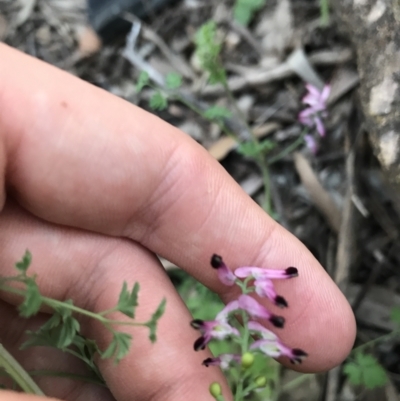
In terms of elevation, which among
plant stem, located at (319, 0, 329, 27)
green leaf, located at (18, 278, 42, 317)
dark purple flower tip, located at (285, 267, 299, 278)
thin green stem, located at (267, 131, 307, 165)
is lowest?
green leaf, located at (18, 278, 42, 317)

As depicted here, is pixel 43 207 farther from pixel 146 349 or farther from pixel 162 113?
pixel 162 113

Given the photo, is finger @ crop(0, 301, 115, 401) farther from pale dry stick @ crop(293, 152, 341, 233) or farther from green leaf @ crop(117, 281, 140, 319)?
pale dry stick @ crop(293, 152, 341, 233)

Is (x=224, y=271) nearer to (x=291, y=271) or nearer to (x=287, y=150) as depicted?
(x=291, y=271)

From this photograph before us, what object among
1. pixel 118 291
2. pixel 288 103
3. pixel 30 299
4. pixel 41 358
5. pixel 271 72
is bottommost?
pixel 41 358


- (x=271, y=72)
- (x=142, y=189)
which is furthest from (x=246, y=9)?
(x=142, y=189)

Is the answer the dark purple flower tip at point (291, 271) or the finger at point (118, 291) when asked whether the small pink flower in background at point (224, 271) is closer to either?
the dark purple flower tip at point (291, 271)

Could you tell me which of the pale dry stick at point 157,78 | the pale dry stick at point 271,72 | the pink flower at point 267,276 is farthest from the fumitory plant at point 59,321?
the pale dry stick at point 271,72

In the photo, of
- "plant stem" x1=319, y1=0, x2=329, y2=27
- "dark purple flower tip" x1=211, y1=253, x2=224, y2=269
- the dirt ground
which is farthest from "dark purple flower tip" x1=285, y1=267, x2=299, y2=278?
"plant stem" x1=319, y1=0, x2=329, y2=27
